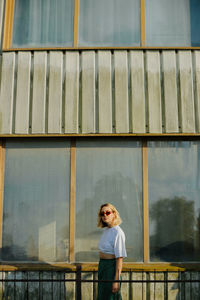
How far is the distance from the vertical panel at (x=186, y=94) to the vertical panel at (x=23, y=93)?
270 centimetres

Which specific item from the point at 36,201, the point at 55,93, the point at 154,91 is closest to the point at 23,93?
the point at 55,93

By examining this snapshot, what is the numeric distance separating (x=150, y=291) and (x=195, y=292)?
0.71 meters

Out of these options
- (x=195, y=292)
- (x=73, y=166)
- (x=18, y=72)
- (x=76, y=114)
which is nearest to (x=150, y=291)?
(x=195, y=292)

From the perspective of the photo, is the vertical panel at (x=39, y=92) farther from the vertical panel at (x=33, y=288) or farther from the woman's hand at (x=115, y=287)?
the woman's hand at (x=115, y=287)

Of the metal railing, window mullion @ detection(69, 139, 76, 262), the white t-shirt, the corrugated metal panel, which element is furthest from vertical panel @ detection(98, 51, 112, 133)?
the metal railing

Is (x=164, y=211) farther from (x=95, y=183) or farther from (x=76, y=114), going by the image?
(x=76, y=114)

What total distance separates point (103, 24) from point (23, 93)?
2044 mm

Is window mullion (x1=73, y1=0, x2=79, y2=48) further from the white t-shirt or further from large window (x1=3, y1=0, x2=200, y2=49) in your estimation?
the white t-shirt

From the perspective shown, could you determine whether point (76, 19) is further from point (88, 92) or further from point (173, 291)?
point (173, 291)

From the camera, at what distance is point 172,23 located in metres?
6.62

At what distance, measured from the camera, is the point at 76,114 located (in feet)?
19.9

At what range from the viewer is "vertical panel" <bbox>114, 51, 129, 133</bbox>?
6016 mm

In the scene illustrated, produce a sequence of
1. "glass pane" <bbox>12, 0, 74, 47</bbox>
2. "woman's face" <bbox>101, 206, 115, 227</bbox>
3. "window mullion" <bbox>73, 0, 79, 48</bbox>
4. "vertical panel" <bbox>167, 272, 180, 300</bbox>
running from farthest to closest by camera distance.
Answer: "glass pane" <bbox>12, 0, 74, 47</bbox> → "window mullion" <bbox>73, 0, 79, 48</bbox> → "vertical panel" <bbox>167, 272, 180, 300</bbox> → "woman's face" <bbox>101, 206, 115, 227</bbox>

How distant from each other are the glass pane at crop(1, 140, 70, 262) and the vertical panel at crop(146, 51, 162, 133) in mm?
1579
